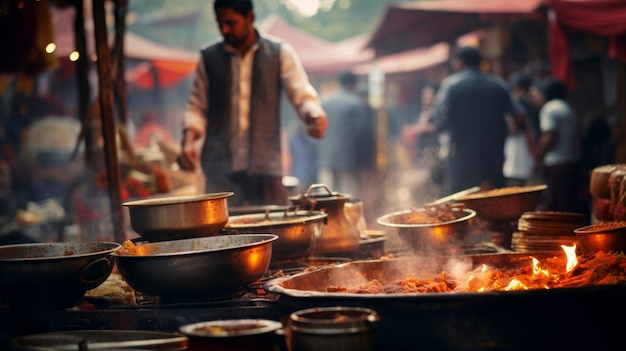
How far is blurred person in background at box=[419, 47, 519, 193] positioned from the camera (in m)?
9.08

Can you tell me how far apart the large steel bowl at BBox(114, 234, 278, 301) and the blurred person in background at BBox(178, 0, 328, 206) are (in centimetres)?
310

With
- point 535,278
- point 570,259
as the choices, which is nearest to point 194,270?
point 535,278

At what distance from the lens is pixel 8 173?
46.0 feet

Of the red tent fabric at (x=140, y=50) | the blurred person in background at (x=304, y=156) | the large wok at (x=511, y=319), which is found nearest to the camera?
the large wok at (x=511, y=319)

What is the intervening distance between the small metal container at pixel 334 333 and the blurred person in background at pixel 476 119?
255 inches

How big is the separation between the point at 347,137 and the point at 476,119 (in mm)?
4659

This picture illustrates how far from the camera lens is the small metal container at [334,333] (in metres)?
2.70

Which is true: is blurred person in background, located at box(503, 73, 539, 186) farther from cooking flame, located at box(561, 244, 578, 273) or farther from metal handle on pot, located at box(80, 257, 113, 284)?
metal handle on pot, located at box(80, 257, 113, 284)

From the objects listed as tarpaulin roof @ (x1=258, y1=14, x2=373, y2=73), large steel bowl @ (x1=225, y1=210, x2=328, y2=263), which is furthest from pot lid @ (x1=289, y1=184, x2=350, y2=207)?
tarpaulin roof @ (x1=258, y1=14, x2=373, y2=73)

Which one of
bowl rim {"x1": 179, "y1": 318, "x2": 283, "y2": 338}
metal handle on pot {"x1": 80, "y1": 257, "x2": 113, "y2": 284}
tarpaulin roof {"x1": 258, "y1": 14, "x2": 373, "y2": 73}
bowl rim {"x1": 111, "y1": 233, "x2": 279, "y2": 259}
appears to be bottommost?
bowl rim {"x1": 179, "y1": 318, "x2": 283, "y2": 338}

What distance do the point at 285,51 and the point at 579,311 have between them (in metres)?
4.19

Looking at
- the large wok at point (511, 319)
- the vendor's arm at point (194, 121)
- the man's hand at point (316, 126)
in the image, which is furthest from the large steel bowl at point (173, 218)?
the vendor's arm at point (194, 121)

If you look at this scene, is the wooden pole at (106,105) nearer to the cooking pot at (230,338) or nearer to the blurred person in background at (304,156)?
the cooking pot at (230,338)

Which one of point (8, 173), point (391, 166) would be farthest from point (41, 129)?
point (391, 166)
